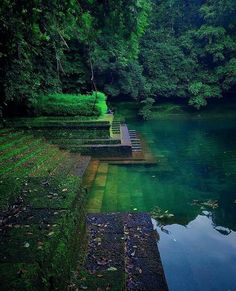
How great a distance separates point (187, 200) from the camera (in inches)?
296

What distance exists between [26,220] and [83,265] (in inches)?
39.5

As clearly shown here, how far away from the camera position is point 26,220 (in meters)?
3.59

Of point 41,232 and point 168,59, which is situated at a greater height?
point 168,59

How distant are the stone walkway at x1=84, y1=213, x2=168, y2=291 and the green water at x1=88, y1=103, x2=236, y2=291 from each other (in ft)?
1.36

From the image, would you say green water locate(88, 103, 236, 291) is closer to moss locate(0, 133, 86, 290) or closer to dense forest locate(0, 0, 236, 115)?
moss locate(0, 133, 86, 290)

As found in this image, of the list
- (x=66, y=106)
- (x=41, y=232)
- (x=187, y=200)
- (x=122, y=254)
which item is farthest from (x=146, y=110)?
(x=41, y=232)

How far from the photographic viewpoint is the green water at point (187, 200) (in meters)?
4.77

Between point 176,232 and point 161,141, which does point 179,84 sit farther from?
point 176,232

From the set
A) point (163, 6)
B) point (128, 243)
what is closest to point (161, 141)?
point (128, 243)

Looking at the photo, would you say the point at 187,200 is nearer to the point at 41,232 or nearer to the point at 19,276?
the point at 41,232

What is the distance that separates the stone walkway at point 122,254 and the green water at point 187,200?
1.36 feet

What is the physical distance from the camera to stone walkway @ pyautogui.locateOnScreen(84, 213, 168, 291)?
12.3 feet

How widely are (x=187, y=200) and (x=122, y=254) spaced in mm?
3525

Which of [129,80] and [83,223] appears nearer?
[83,223]
